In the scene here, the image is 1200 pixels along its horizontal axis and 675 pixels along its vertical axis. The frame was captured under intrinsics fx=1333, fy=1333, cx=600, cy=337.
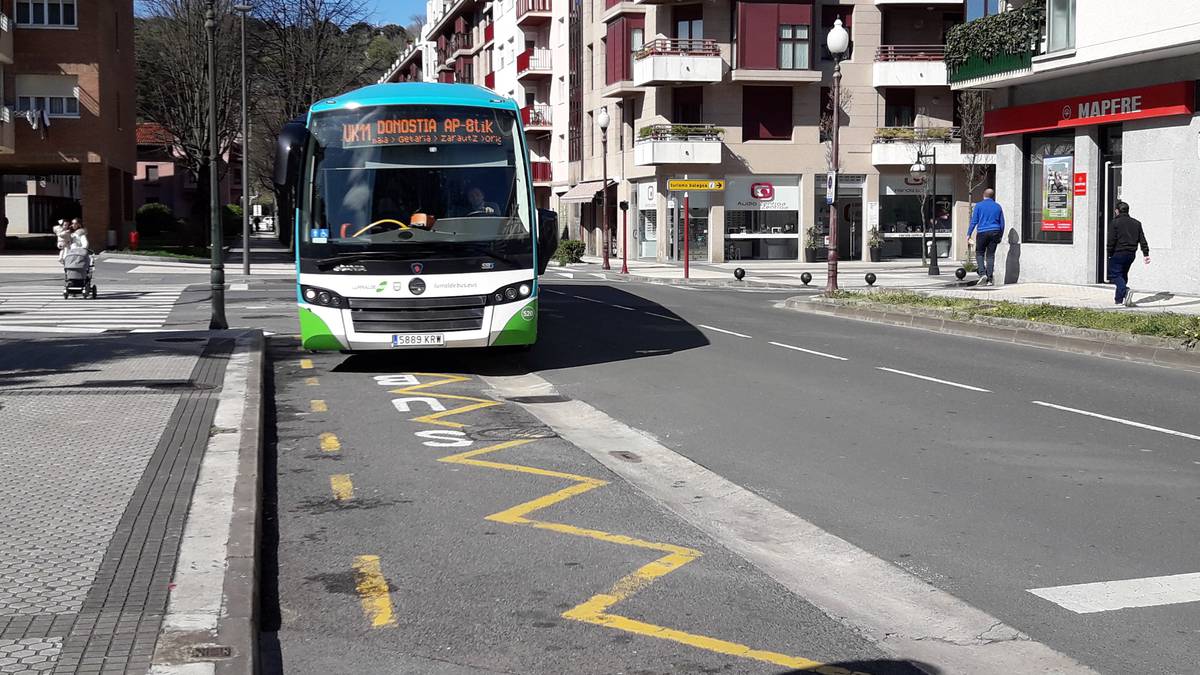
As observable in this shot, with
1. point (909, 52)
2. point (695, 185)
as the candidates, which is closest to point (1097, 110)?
point (695, 185)

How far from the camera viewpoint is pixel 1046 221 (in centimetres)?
2873

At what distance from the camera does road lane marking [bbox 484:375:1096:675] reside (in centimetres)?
523

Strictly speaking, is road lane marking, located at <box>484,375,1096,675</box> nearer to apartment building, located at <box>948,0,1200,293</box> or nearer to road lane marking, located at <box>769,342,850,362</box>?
road lane marking, located at <box>769,342,850,362</box>

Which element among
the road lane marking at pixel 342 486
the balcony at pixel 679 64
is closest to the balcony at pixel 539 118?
the balcony at pixel 679 64

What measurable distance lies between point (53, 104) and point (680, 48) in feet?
75.8

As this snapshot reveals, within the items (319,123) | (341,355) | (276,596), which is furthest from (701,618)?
(341,355)

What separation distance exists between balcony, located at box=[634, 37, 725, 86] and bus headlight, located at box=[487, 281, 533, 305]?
36.4m

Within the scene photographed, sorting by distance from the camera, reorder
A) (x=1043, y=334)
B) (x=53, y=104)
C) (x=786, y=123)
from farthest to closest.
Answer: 1. (x=786, y=123)
2. (x=53, y=104)
3. (x=1043, y=334)

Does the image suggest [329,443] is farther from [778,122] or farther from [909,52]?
[909,52]

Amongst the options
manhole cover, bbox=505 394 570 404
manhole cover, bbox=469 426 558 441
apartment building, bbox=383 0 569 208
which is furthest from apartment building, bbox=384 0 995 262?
manhole cover, bbox=469 426 558 441

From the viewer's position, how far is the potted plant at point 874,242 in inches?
2032

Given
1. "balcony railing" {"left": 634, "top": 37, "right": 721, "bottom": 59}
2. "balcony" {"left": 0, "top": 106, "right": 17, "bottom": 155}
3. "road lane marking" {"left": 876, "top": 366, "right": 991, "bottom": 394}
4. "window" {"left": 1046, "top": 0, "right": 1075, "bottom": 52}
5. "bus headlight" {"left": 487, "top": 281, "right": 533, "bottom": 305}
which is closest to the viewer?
"road lane marking" {"left": 876, "top": 366, "right": 991, "bottom": 394}

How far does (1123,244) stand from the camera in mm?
21188

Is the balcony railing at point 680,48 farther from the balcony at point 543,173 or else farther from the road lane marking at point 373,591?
the road lane marking at point 373,591
